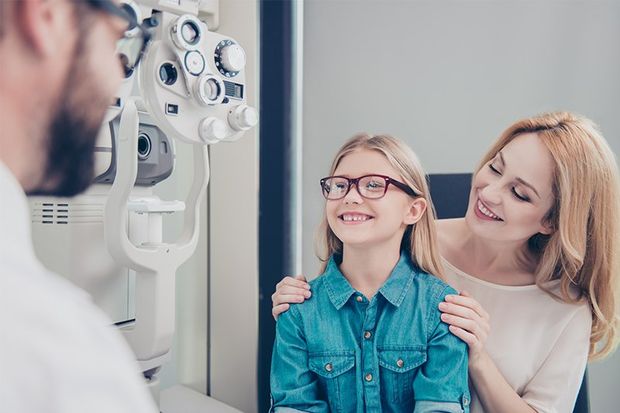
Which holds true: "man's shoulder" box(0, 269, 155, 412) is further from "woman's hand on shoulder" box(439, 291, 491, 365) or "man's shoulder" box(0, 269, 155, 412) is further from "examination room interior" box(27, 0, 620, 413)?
"examination room interior" box(27, 0, 620, 413)

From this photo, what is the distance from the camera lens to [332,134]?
6.40 ft

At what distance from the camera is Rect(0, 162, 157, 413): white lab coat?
354mm

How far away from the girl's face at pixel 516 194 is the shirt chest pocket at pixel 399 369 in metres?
0.35

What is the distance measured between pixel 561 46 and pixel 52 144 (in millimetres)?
1639

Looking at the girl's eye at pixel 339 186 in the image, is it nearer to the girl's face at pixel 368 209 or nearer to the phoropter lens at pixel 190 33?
the girl's face at pixel 368 209

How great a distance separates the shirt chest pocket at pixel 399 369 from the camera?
1.11 metres

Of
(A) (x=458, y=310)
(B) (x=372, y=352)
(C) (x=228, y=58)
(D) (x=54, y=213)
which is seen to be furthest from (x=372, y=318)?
(D) (x=54, y=213)

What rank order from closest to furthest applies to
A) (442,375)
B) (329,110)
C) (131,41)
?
(131,41), (442,375), (329,110)

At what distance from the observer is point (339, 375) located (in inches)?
44.6

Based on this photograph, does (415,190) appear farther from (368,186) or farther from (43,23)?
(43,23)

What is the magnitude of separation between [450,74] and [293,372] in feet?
3.69

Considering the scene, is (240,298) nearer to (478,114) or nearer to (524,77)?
(478,114)

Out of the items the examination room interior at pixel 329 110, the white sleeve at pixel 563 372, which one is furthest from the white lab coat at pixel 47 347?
the examination room interior at pixel 329 110

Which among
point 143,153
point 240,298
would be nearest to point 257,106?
point 143,153
